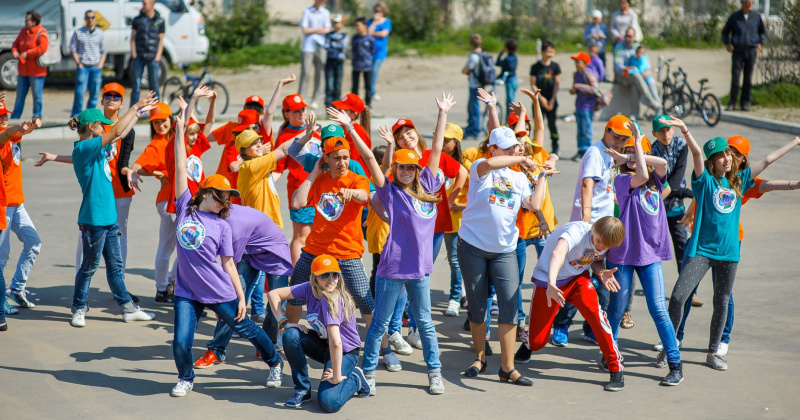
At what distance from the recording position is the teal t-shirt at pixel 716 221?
6.93 meters

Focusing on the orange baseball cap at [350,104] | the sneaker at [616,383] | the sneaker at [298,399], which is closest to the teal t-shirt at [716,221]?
the sneaker at [616,383]

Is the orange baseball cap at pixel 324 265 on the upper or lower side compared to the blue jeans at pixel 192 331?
upper

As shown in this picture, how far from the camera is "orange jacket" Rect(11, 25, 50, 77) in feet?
52.7

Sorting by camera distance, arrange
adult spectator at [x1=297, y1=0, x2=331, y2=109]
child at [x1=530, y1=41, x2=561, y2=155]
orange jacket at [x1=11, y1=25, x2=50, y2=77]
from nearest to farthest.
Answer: child at [x1=530, y1=41, x2=561, y2=155] → orange jacket at [x1=11, y1=25, x2=50, y2=77] → adult spectator at [x1=297, y1=0, x2=331, y2=109]

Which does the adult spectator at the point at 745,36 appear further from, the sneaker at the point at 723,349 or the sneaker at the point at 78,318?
the sneaker at the point at 78,318

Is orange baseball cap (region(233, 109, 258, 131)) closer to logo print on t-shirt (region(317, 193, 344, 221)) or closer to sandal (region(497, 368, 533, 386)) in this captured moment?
logo print on t-shirt (region(317, 193, 344, 221))

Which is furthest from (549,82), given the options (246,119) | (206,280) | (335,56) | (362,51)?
(206,280)

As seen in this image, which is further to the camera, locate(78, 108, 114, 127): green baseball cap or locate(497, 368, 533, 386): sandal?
locate(78, 108, 114, 127): green baseball cap

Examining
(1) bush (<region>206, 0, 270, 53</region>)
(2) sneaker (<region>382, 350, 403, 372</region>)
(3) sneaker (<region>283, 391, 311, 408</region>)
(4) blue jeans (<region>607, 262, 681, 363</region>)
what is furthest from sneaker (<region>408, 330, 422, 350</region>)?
(1) bush (<region>206, 0, 270, 53</region>)

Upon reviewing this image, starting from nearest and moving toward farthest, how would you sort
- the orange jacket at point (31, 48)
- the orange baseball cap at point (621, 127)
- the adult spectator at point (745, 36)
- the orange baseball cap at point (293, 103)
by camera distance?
1. the orange baseball cap at point (621, 127)
2. the orange baseball cap at point (293, 103)
3. the orange jacket at point (31, 48)
4. the adult spectator at point (745, 36)

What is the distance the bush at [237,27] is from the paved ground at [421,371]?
1598cm

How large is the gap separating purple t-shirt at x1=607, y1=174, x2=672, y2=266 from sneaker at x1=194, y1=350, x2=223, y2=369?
124 inches

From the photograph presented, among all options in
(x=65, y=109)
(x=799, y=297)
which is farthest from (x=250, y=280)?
(x=65, y=109)

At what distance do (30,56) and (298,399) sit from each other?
483 inches
